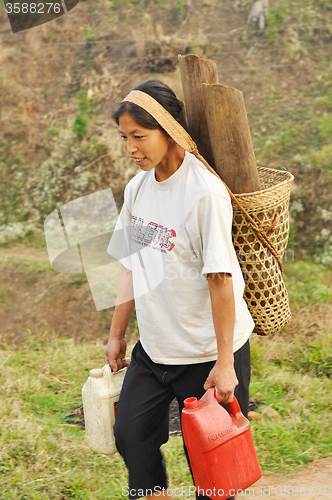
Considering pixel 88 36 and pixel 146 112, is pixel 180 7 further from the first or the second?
pixel 146 112

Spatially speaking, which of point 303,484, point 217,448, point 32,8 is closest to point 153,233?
point 217,448

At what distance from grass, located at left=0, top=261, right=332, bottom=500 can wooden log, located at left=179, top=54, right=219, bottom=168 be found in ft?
5.58

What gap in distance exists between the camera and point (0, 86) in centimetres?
871

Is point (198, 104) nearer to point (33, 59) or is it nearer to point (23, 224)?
point (23, 224)

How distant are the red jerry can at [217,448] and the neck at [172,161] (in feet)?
2.39

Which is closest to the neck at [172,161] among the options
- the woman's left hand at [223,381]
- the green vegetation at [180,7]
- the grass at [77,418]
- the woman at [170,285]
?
the woman at [170,285]

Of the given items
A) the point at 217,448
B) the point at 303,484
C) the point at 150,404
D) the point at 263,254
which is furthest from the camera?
the point at 303,484

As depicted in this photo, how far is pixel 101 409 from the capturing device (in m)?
1.80

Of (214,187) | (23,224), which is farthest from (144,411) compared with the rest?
(23,224)

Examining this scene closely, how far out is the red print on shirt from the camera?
5.02 feet

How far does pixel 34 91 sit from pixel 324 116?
5.23 meters

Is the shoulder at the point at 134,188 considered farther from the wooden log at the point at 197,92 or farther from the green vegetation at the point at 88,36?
the green vegetation at the point at 88,36

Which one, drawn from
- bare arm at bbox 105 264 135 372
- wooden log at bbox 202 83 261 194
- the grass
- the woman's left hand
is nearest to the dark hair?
wooden log at bbox 202 83 261 194

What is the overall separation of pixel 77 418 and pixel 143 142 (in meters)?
2.15
